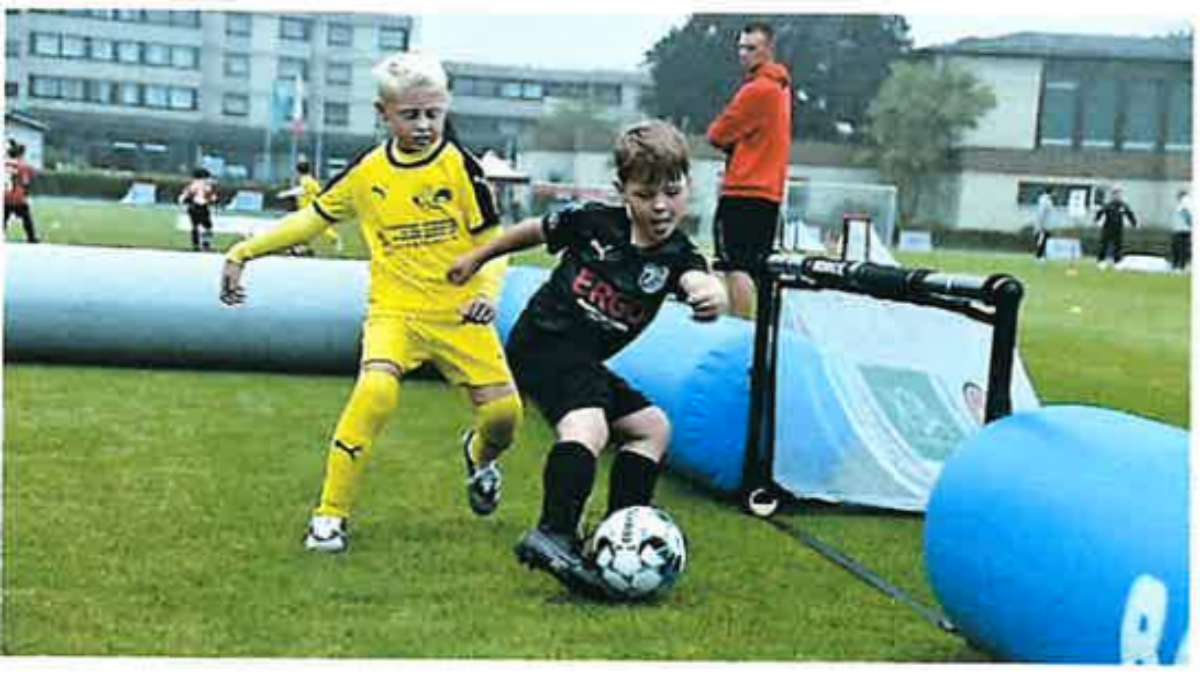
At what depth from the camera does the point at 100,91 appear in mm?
9469

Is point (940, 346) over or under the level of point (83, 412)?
over

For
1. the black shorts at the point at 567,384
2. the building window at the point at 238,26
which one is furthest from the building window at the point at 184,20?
the black shorts at the point at 567,384

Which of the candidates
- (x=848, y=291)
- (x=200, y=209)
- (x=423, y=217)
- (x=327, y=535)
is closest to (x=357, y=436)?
(x=327, y=535)

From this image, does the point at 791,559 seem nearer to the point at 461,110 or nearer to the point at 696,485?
the point at 696,485

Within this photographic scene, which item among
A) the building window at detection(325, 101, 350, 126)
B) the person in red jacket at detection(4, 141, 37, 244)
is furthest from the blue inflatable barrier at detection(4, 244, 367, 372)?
the person in red jacket at detection(4, 141, 37, 244)

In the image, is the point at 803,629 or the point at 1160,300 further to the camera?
the point at 1160,300

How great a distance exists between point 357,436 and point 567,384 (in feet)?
1.59

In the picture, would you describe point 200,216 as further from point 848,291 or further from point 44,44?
point 848,291

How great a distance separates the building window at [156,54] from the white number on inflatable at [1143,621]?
6.70m

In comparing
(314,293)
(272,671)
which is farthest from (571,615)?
(314,293)

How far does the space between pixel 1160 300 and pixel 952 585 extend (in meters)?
8.51

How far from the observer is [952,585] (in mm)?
2576

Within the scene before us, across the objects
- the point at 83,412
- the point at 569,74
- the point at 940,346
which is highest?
the point at 569,74

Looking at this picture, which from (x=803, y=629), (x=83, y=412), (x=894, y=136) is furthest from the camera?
(x=894, y=136)
